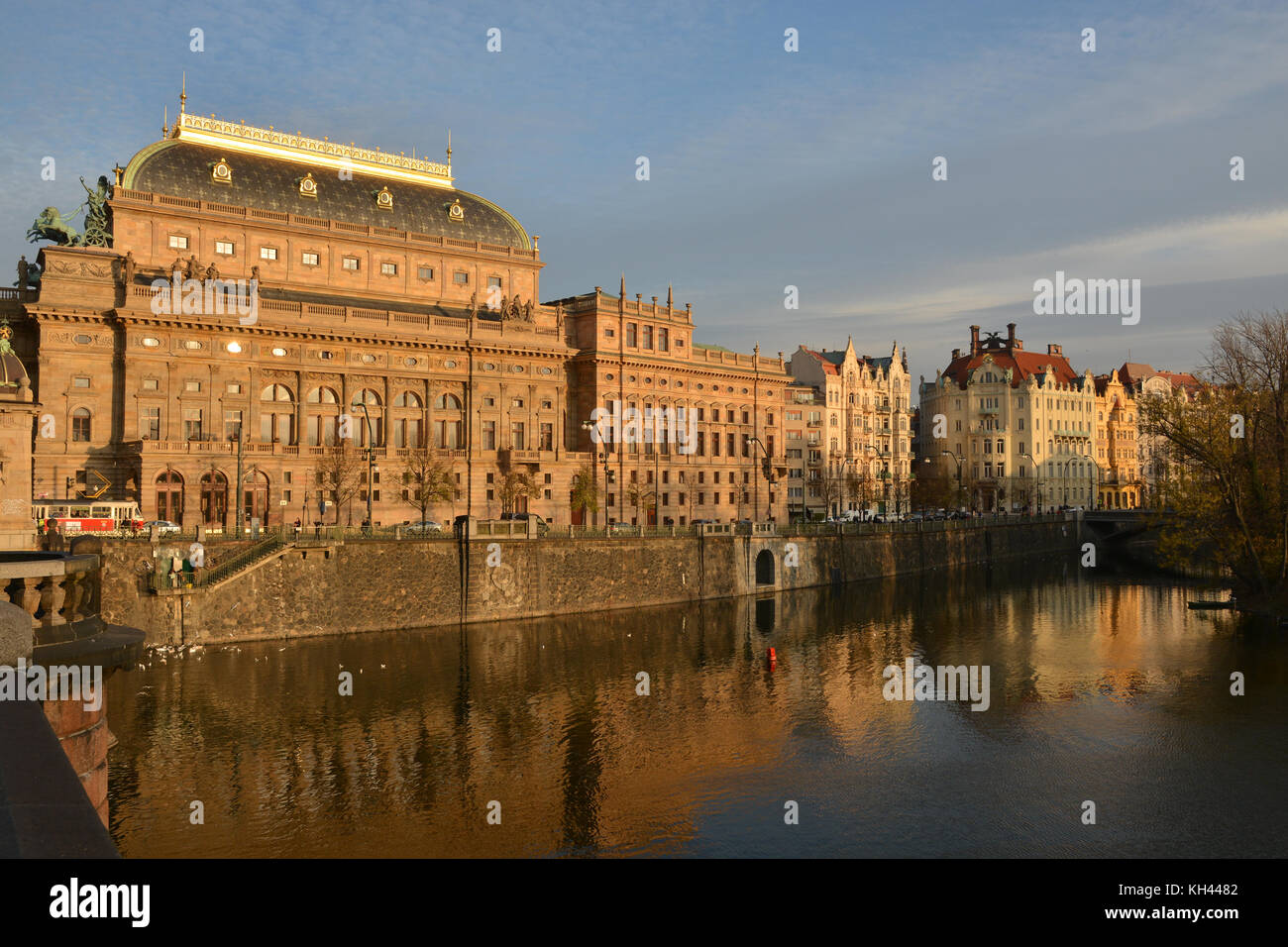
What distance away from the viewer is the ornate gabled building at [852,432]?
142 meters

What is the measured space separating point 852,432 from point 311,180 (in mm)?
86164

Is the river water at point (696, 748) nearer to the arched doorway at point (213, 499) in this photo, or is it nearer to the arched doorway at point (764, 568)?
the arched doorway at point (213, 499)

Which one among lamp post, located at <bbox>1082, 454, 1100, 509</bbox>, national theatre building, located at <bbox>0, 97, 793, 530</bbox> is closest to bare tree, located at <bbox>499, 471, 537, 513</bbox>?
national theatre building, located at <bbox>0, 97, 793, 530</bbox>

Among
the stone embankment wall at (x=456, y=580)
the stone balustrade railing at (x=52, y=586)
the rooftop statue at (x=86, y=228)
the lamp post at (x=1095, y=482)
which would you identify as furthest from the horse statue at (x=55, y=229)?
the lamp post at (x=1095, y=482)

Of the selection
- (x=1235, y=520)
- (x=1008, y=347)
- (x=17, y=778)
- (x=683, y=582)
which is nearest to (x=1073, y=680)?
(x=1235, y=520)

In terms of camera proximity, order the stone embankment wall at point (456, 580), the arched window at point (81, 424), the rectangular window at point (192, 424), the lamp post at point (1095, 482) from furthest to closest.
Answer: the lamp post at point (1095, 482) → the rectangular window at point (192, 424) → the arched window at point (81, 424) → the stone embankment wall at point (456, 580)

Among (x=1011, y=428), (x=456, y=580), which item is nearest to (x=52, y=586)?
(x=456, y=580)

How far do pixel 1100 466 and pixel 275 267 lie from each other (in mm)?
149169

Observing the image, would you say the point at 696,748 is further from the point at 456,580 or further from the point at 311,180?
the point at 311,180

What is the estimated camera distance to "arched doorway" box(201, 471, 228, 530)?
74.7 meters

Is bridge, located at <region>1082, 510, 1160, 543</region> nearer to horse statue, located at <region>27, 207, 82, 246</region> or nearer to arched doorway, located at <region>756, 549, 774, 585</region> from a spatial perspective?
arched doorway, located at <region>756, 549, 774, 585</region>

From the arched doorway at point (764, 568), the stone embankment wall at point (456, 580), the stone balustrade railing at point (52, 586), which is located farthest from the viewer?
the arched doorway at point (764, 568)

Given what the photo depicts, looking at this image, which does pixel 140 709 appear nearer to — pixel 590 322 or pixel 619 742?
pixel 619 742

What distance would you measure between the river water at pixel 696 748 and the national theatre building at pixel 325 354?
24.7 m
